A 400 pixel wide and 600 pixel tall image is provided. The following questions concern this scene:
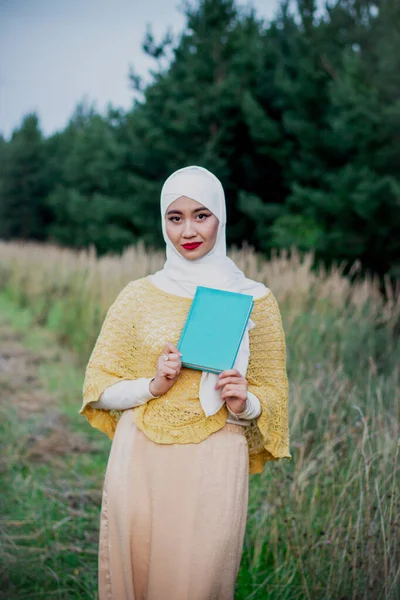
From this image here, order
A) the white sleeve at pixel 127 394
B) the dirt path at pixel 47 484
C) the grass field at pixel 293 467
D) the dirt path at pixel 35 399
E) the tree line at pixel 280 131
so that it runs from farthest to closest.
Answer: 1. the tree line at pixel 280 131
2. the dirt path at pixel 35 399
3. the dirt path at pixel 47 484
4. the grass field at pixel 293 467
5. the white sleeve at pixel 127 394

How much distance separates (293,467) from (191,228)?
188 cm

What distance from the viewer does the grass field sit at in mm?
2496

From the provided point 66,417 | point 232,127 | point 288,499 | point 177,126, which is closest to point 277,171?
point 232,127

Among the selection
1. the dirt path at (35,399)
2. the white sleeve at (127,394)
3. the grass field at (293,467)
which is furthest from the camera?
the dirt path at (35,399)

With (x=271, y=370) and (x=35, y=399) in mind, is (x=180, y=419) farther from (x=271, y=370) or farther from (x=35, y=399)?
(x=35, y=399)

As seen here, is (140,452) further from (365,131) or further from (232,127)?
(232,127)

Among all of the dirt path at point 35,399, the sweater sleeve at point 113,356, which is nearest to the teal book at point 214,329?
the sweater sleeve at point 113,356

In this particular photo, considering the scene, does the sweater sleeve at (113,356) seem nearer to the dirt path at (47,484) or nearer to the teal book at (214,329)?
the teal book at (214,329)

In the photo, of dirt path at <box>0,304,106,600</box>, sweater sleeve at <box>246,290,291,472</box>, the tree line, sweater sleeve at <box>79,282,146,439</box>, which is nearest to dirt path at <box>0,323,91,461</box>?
dirt path at <box>0,304,106,600</box>

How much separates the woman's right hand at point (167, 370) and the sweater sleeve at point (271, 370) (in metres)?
0.28

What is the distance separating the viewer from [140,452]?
1.80 meters

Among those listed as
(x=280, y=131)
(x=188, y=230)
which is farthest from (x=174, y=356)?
(x=280, y=131)

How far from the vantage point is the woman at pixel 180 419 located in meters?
1.74

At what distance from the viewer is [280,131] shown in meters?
15.2
